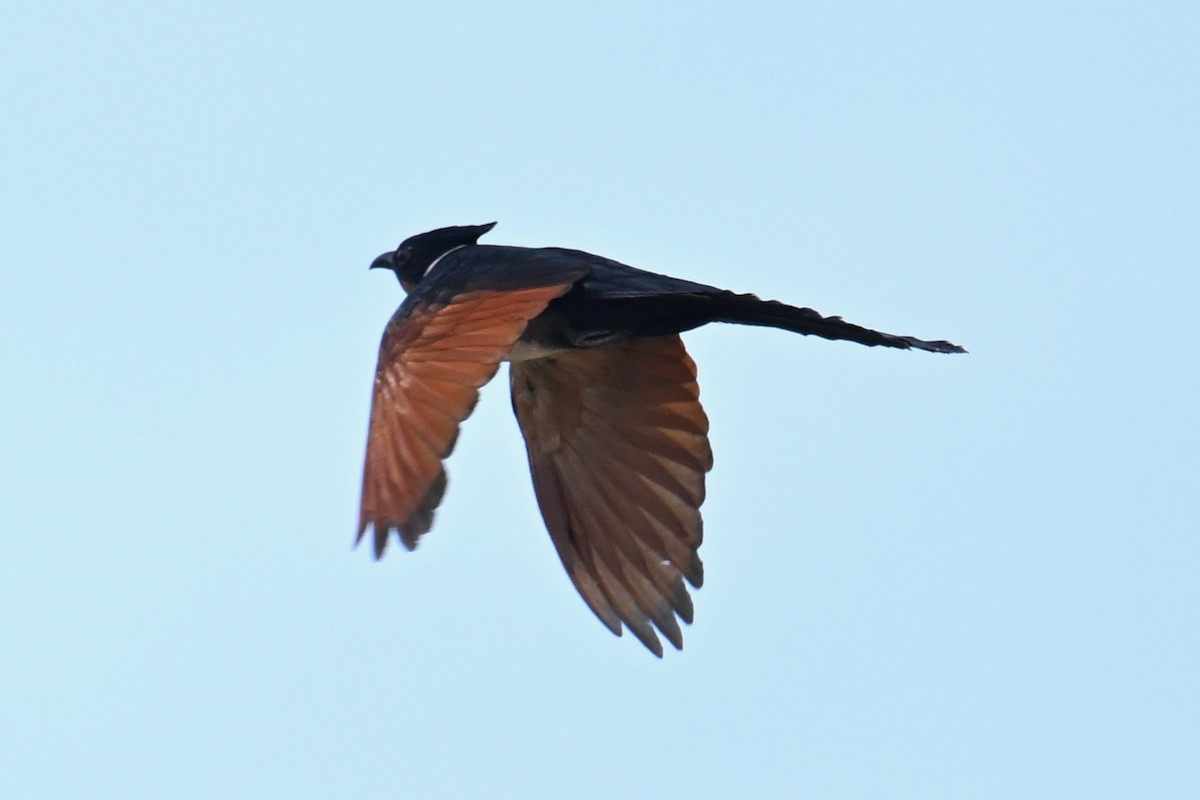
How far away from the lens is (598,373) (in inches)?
473

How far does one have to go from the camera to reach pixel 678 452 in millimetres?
11742

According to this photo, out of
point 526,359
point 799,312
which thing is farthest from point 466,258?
point 799,312

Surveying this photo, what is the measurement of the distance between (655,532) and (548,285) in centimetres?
205

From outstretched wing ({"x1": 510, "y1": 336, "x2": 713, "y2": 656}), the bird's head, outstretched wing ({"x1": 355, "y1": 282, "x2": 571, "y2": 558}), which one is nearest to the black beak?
the bird's head

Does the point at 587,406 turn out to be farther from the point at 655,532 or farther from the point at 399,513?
the point at 399,513

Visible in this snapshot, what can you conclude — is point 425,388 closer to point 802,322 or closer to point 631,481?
point 802,322

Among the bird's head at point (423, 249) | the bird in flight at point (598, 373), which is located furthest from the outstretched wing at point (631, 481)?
the bird's head at point (423, 249)

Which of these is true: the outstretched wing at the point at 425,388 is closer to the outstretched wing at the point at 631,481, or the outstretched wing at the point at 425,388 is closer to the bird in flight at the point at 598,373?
the bird in flight at the point at 598,373

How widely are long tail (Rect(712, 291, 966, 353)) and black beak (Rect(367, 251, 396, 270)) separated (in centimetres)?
216

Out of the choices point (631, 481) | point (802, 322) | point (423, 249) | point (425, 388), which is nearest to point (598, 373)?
point (631, 481)

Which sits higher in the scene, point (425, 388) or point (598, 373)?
point (598, 373)

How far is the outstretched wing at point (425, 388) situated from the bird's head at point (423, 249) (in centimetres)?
167

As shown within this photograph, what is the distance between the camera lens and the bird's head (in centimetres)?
1205

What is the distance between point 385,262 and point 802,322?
2.70 meters
